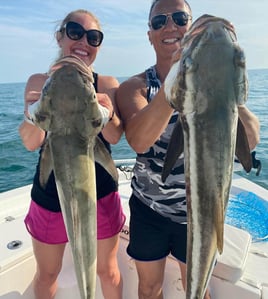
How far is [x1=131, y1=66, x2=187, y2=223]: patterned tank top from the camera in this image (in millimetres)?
2900

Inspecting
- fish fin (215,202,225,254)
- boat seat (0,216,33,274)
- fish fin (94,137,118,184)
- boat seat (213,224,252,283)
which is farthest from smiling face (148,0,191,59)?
boat seat (0,216,33,274)

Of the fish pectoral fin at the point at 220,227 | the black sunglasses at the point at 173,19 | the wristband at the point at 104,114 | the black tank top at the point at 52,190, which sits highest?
the black sunglasses at the point at 173,19

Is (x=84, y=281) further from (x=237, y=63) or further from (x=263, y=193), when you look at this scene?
(x=263, y=193)

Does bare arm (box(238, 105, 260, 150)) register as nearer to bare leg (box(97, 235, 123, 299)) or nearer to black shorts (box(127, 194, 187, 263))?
black shorts (box(127, 194, 187, 263))

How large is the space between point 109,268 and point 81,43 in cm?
199

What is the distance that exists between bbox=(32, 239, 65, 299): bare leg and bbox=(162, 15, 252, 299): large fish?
1.67 m

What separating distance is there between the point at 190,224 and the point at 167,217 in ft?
3.54

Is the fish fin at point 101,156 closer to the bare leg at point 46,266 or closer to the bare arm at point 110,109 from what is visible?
the bare arm at point 110,109

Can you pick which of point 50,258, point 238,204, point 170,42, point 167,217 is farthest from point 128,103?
point 238,204

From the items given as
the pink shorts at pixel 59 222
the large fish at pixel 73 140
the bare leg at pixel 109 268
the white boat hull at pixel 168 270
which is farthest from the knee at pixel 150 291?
the large fish at pixel 73 140

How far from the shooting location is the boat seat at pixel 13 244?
3727 mm

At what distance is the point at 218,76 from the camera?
5.60ft

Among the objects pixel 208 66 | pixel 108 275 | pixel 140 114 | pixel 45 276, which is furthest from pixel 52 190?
pixel 208 66

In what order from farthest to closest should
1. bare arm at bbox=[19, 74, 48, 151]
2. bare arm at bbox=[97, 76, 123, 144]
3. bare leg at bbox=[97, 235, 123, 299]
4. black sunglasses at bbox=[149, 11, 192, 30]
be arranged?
1. bare leg at bbox=[97, 235, 123, 299]
2. black sunglasses at bbox=[149, 11, 192, 30]
3. bare arm at bbox=[19, 74, 48, 151]
4. bare arm at bbox=[97, 76, 123, 144]
